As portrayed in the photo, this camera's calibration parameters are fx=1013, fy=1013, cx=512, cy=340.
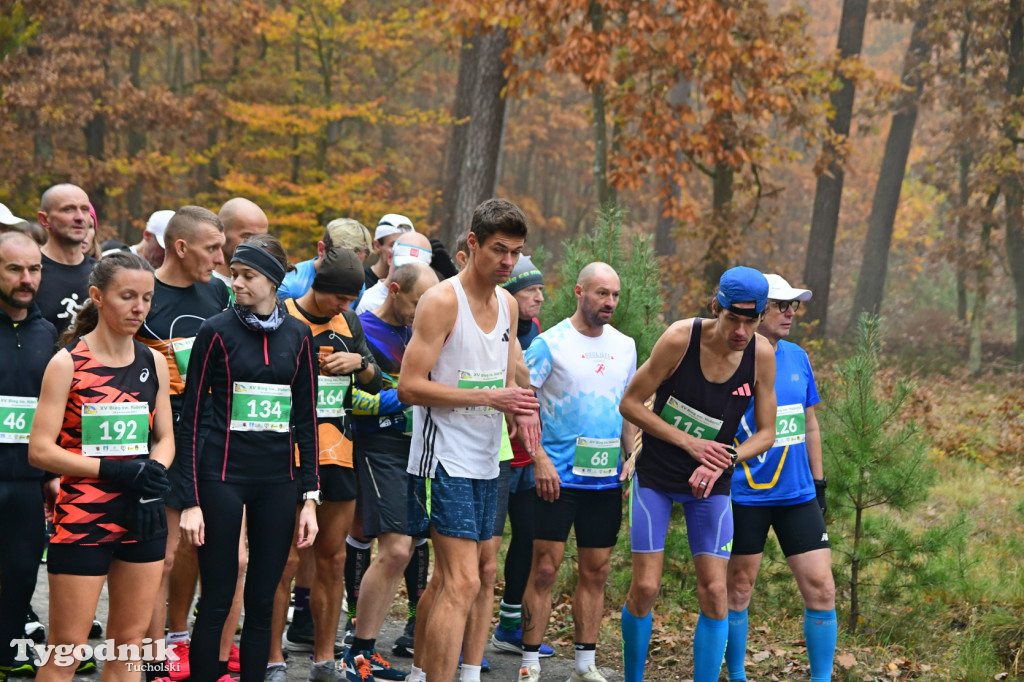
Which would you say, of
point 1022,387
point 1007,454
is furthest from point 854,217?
point 1007,454

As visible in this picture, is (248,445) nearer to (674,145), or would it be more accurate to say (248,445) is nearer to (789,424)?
(789,424)

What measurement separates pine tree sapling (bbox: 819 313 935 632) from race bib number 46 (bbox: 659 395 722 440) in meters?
1.56

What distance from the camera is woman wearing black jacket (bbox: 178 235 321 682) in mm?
4270

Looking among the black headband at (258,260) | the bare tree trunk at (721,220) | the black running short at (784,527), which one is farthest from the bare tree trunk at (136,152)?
the black running short at (784,527)

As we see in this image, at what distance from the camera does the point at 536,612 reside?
580 cm

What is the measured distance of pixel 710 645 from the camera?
16.3ft

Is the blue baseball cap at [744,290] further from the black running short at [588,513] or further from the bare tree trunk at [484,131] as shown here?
the bare tree trunk at [484,131]

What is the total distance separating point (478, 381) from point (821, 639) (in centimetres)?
230

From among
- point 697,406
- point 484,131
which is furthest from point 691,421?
point 484,131

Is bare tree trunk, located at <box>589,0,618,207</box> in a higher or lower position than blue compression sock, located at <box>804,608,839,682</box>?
higher

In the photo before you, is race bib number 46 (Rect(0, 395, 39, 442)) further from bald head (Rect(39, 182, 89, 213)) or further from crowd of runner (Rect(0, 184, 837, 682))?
bald head (Rect(39, 182, 89, 213))

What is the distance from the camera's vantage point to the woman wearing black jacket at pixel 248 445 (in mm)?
4270

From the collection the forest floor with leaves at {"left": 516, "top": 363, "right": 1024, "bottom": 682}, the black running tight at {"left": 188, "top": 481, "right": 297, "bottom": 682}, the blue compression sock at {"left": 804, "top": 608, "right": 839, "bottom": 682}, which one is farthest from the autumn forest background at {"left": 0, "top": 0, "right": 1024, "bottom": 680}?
the black running tight at {"left": 188, "top": 481, "right": 297, "bottom": 682}

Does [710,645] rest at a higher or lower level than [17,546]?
lower
